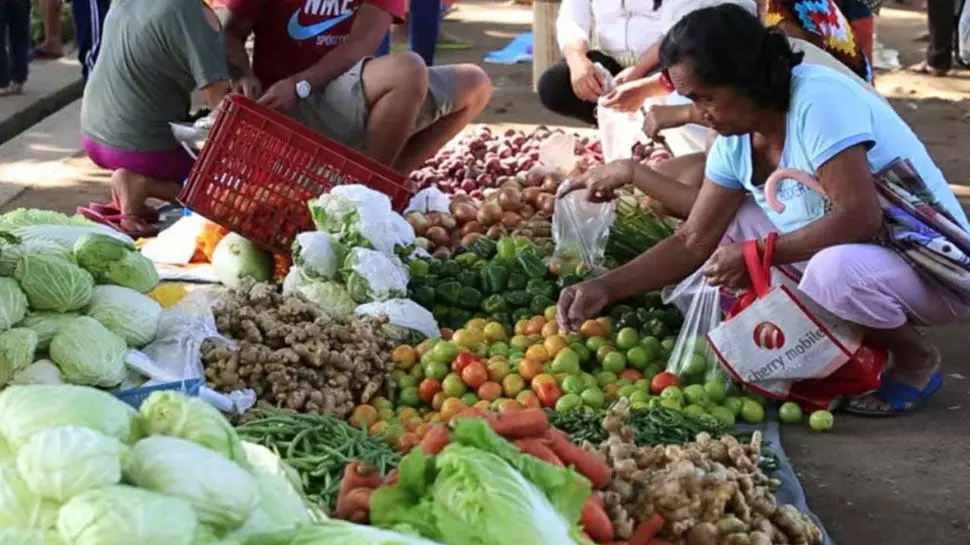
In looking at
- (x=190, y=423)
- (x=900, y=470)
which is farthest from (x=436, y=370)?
(x=190, y=423)

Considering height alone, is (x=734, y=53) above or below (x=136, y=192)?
above

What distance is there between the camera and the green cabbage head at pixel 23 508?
1890mm

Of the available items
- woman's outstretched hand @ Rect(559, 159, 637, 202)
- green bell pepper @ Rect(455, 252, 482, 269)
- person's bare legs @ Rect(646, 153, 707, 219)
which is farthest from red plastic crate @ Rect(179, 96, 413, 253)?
person's bare legs @ Rect(646, 153, 707, 219)

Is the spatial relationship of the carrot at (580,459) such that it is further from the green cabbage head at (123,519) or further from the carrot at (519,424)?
the green cabbage head at (123,519)

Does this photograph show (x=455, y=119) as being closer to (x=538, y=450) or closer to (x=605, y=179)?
(x=605, y=179)

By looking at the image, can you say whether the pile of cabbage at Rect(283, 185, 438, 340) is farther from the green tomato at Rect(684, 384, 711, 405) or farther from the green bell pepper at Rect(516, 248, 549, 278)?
the green tomato at Rect(684, 384, 711, 405)

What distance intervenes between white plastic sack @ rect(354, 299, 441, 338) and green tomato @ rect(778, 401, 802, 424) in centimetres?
117

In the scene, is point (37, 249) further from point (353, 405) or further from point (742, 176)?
point (742, 176)

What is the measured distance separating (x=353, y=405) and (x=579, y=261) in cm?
126

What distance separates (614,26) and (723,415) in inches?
103

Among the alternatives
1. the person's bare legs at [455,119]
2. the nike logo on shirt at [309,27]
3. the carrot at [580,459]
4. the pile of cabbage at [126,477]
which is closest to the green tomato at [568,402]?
the carrot at [580,459]

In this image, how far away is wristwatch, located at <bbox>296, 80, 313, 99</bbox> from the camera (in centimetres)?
536

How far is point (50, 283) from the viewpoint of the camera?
3.59 m

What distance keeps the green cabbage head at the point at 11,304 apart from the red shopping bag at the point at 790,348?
6.35 feet
